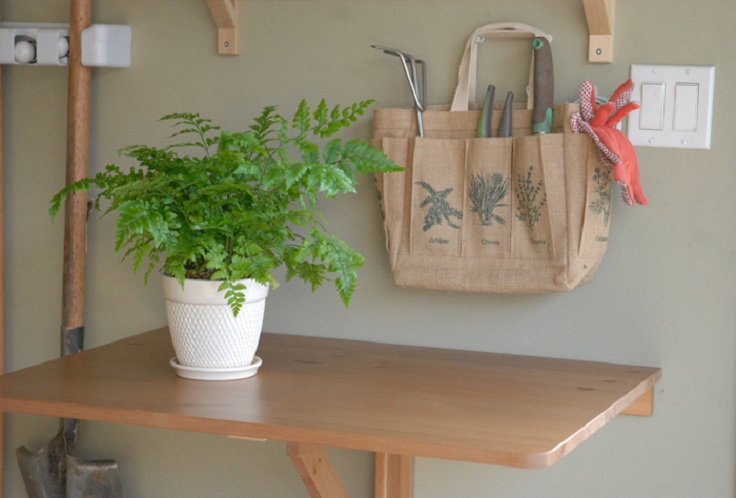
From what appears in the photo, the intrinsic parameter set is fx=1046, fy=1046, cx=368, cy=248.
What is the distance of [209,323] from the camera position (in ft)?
5.16

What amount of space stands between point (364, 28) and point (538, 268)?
0.55 metres

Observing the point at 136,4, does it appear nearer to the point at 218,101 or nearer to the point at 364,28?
the point at 218,101

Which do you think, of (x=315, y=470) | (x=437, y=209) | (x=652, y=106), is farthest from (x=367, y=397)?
(x=652, y=106)

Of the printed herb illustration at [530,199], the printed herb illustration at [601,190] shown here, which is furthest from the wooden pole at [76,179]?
the printed herb illustration at [601,190]

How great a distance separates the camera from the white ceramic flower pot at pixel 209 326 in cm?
157

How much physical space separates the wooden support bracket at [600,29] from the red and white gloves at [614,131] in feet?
0.28

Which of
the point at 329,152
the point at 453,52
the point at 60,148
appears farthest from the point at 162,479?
the point at 453,52

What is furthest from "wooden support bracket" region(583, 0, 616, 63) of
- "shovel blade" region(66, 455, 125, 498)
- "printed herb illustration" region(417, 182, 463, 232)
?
"shovel blade" region(66, 455, 125, 498)

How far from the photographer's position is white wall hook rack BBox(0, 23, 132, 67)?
6.67 feet

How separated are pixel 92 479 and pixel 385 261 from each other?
29.1 inches

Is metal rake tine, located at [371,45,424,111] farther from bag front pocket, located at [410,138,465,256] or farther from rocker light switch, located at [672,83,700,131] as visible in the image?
rocker light switch, located at [672,83,700,131]

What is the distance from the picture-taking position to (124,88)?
2.10m

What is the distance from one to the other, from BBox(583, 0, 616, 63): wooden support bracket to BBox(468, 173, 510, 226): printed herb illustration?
0.26m

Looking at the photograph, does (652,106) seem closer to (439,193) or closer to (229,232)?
(439,193)
